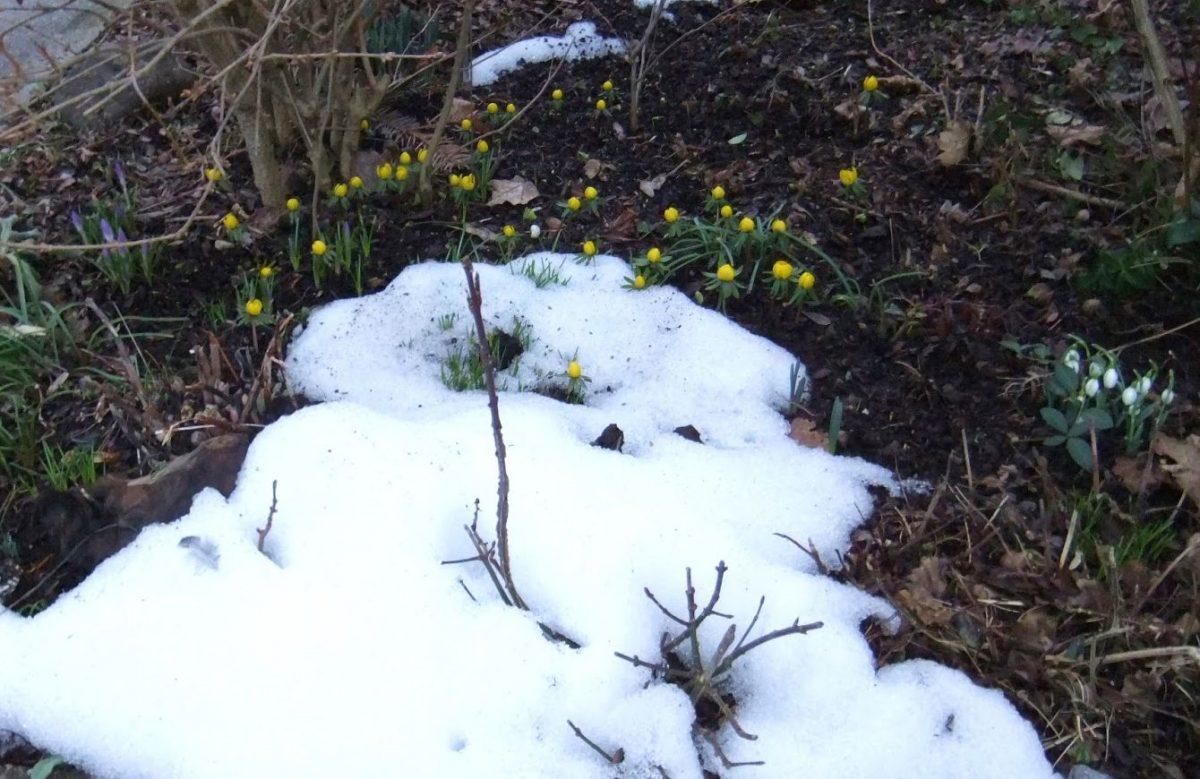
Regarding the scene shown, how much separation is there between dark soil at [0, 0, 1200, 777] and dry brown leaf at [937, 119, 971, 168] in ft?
0.10

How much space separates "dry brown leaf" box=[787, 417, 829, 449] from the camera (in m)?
2.39

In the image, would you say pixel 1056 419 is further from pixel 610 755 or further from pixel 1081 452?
pixel 610 755

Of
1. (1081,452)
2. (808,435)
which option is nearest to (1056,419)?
(1081,452)

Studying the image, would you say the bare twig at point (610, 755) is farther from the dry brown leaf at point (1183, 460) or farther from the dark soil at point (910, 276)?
the dry brown leaf at point (1183, 460)

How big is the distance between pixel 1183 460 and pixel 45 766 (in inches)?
94.8

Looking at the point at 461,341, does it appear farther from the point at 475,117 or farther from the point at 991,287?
the point at 991,287

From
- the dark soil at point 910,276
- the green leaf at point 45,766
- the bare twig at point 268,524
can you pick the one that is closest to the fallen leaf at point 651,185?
the dark soil at point 910,276

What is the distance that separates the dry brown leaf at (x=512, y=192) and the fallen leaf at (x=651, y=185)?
355 mm

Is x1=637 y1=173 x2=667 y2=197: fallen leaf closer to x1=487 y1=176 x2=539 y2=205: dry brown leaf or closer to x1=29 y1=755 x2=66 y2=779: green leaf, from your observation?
x1=487 y1=176 x2=539 y2=205: dry brown leaf

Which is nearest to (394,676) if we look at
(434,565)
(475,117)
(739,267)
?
(434,565)

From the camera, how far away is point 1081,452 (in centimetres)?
214

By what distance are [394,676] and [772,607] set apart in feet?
→ 2.52

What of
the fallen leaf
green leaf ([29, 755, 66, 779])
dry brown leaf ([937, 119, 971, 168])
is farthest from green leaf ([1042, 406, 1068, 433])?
green leaf ([29, 755, 66, 779])

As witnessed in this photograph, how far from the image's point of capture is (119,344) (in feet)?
7.90
